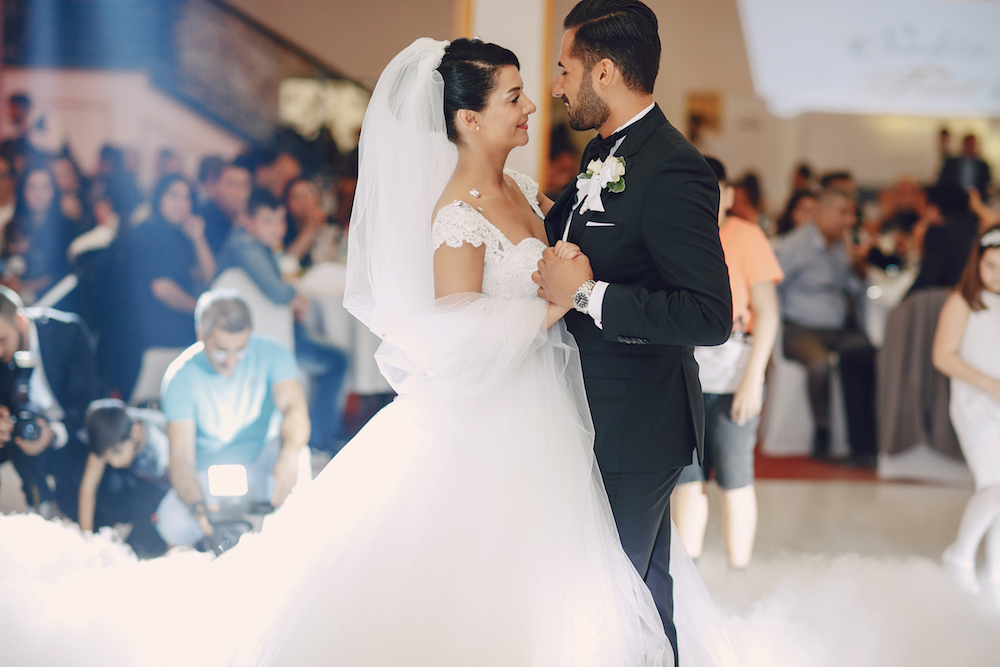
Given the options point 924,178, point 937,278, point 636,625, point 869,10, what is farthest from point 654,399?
point 924,178

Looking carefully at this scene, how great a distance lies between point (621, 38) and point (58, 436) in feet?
8.51

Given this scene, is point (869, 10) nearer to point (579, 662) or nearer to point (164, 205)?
point (164, 205)

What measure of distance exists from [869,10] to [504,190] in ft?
17.4

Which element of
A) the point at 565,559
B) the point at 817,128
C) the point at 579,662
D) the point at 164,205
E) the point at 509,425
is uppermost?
the point at 817,128

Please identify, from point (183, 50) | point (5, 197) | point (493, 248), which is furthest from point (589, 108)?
point (183, 50)

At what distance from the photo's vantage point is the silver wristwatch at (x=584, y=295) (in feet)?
5.12

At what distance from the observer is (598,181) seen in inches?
63.7

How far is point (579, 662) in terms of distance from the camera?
5.33 feet

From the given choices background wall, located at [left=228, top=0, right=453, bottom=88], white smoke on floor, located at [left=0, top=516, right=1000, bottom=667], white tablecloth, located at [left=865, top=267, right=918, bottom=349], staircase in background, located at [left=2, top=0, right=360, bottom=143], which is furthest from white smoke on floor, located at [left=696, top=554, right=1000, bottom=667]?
staircase in background, located at [left=2, top=0, right=360, bottom=143]

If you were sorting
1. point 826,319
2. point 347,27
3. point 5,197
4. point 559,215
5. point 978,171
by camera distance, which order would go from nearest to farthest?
1. point 559,215
2. point 5,197
3. point 826,319
4. point 978,171
5. point 347,27

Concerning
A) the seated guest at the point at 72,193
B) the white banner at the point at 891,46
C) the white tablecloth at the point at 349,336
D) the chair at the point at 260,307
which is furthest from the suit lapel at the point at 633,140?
the white banner at the point at 891,46

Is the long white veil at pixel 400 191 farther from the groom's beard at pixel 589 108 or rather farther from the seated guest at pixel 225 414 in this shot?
the seated guest at pixel 225 414

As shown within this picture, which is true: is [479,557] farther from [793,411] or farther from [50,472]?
[793,411]

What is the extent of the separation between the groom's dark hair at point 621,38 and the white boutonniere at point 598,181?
18cm
